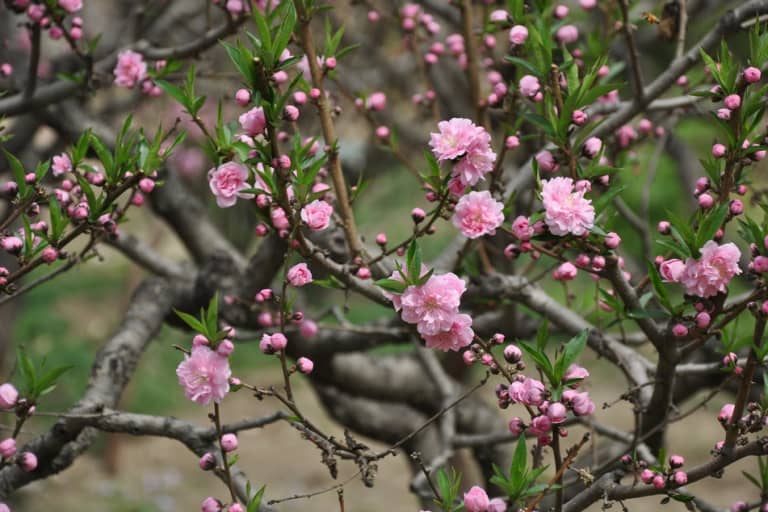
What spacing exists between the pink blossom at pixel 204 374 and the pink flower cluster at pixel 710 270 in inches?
31.0

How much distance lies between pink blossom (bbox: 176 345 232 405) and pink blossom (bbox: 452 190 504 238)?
0.47 m

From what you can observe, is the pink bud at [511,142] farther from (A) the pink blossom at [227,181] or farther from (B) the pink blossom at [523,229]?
(A) the pink blossom at [227,181]

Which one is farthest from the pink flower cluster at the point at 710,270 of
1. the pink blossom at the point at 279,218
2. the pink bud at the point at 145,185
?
the pink bud at the point at 145,185

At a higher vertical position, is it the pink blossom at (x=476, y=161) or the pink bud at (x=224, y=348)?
the pink blossom at (x=476, y=161)

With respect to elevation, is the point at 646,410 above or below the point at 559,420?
above

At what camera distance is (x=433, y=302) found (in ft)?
5.02

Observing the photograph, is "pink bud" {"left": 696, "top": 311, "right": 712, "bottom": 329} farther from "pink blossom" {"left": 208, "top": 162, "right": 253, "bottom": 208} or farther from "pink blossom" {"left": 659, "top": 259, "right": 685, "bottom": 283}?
"pink blossom" {"left": 208, "top": 162, "right": 253, "bottom": 208}

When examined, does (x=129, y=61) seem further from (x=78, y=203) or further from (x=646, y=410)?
(x=646, y=410)

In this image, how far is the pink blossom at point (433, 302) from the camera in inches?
59.7

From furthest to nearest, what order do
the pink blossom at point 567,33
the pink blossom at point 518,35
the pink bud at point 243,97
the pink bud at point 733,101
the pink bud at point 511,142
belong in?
the pink blossom at point 567,33, the pink bud at point 511,142, the pink blossom at point 518,35, the pink bud at point 733,101, the pink bud at point 243,97

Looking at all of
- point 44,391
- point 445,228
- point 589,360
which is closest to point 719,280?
point 44,391

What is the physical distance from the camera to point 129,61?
2.48 metres

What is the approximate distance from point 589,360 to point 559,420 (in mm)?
6831

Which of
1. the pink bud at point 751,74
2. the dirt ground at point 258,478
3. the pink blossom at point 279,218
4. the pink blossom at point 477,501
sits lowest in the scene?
the pink blossom at point 477,501
